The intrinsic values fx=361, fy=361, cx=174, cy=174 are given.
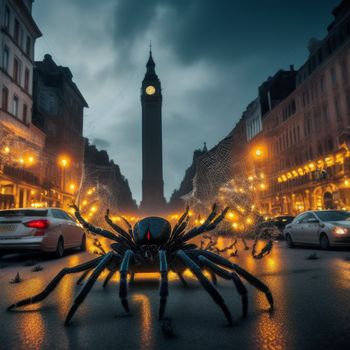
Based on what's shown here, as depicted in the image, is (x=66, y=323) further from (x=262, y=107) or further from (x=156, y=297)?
(x=262, y=107)

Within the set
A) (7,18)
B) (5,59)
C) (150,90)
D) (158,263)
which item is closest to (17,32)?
(7,18)

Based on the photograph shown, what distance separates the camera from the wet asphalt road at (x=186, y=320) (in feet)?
9.44

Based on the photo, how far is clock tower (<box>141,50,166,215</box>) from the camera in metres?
102

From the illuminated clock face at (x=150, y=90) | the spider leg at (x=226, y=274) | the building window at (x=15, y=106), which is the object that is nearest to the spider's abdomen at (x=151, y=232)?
the spider leg at (x=226, y=274)

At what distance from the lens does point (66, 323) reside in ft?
11.2

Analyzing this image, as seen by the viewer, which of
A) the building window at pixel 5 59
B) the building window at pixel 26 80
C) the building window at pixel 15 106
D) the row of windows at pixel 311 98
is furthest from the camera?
the building window at pixel 26 80

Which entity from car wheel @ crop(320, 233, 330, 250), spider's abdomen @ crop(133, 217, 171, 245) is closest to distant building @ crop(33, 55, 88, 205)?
car wheel @ crop(320, 233, 330, 250)

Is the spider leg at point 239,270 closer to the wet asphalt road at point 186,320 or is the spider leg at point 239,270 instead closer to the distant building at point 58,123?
the wet asphalt road at point 186,320

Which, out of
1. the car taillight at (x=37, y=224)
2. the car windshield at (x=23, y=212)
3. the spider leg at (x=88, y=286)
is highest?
the car windshield at (x=23, y=212)

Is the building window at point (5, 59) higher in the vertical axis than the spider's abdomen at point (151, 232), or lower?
higher

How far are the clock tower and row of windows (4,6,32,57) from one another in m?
63.9

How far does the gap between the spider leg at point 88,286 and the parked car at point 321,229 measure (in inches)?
398

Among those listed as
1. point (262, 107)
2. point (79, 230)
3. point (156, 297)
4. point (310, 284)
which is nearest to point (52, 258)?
point (79, 230)

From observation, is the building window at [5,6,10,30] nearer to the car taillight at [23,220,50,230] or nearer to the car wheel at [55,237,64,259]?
the car wheel at [55,237,64,259]
